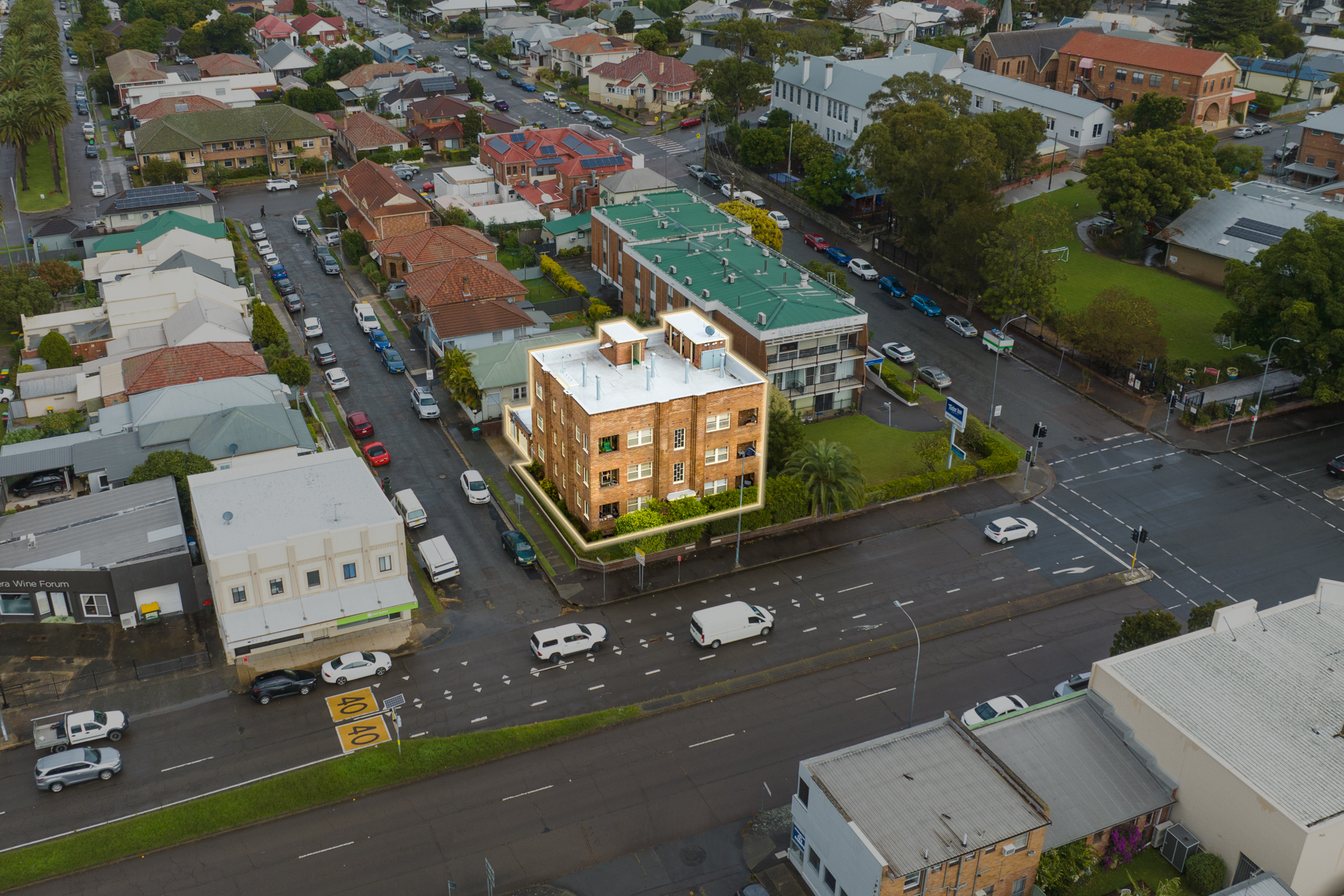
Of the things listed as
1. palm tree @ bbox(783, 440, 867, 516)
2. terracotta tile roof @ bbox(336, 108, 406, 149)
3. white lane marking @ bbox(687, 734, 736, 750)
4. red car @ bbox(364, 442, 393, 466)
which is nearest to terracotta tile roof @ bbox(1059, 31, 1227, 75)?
terracotta tile roof @ bbox(336, 108, 406, 149)

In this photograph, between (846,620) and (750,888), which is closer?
(750,888)

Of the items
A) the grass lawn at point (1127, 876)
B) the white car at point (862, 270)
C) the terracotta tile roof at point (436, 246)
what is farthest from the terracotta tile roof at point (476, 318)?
the grass lawn at point (1127, 876)

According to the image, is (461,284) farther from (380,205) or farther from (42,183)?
(42,183)

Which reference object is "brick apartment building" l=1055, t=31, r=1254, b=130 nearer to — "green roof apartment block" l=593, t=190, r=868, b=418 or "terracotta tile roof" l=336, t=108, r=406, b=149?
"green roof apartment block" l=593, t=190, r=868, b=418

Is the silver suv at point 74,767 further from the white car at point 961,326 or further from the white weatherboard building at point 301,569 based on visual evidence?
the white car at point 961,326

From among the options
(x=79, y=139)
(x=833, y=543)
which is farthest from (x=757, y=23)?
(x=833, y=543)

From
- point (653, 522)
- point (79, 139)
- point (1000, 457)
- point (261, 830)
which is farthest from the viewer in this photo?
point (79, 139)

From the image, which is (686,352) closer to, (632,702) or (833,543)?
(833,543)
